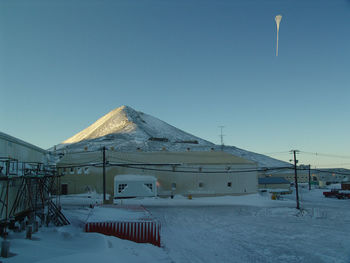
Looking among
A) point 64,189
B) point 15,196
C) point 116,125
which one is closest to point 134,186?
point 64,189

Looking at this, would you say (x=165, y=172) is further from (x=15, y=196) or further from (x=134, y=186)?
(x=15, y=196)

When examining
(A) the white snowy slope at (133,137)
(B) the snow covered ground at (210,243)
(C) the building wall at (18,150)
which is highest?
Result: (A) the white snowy slope at (133,137)

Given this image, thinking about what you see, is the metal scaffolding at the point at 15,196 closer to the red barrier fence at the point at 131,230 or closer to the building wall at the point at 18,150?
the building wall at the point at 18,150

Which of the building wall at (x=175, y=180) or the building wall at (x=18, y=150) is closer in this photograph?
the building wall at (x=18, y=150)

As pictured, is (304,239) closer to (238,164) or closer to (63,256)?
(63,256)

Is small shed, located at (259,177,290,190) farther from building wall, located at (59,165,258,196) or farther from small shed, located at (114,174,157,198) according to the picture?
small shed, located at (114,174,157,198)

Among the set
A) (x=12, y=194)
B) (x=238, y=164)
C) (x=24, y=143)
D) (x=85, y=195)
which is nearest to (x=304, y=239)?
(x=12, y=194)

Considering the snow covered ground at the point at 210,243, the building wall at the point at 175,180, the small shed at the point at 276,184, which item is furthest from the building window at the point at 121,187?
the small shed at the point at 276,184
